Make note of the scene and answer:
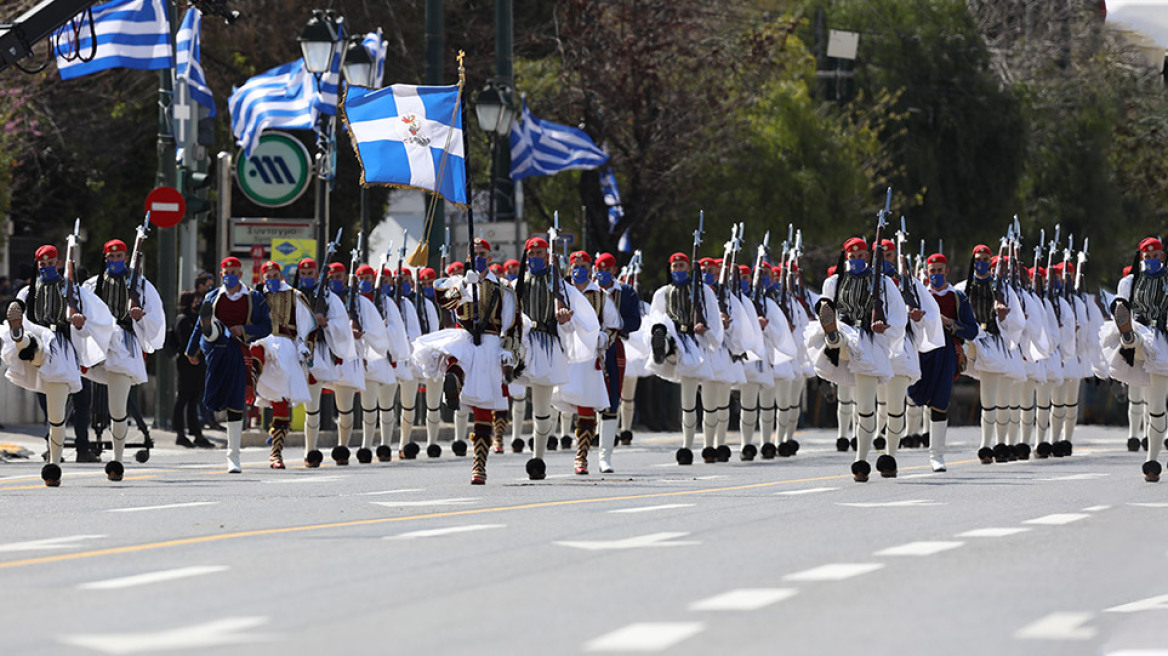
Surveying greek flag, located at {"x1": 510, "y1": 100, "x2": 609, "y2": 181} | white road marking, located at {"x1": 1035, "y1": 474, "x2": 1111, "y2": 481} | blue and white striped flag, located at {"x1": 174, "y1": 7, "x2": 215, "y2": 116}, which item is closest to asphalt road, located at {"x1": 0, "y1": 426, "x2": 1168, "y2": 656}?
white road marking, located at {"x1": 1035, "y1": 474, "x2": 1111, "y2": 481}

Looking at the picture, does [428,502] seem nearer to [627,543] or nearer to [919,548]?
[627,543]

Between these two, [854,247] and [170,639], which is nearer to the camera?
[170,639]

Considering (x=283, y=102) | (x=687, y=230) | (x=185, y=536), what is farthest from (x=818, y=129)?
(x=185, y=536)

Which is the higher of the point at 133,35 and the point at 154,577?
the point at 133,35

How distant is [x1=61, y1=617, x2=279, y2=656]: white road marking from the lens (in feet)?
30.0

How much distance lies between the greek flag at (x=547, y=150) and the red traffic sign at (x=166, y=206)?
9206 mm

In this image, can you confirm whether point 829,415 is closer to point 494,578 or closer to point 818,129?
point 818,129

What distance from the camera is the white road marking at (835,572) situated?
466 inches

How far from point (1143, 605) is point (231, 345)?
13.8m

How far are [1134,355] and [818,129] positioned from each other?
1005 inches

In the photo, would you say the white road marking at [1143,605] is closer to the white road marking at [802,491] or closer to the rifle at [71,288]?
the white road marking at [802,491]

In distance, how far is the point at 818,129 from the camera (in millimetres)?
46719

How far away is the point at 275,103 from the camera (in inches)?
1329

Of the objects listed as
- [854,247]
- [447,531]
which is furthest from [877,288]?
[447,531]
